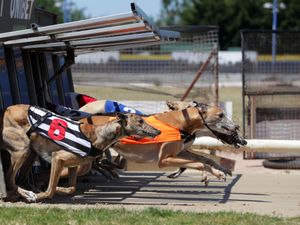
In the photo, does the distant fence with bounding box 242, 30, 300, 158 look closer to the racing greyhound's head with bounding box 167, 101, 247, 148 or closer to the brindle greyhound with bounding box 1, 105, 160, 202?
the racing greyhound's head with bounding box 167, 101, 247, 148

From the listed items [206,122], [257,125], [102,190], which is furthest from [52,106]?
[257,125]

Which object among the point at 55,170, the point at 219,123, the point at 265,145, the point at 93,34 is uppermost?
the point at 93,34

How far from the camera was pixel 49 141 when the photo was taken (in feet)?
29.1

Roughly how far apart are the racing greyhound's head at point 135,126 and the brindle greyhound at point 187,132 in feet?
3.13

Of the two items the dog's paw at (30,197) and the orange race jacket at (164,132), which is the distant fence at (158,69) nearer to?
the orange race jacket at (164,132)

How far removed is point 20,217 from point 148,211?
136cm

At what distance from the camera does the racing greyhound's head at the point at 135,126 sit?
8711mm

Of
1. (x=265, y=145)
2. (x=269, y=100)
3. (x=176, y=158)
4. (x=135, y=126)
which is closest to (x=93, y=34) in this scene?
(x=135, y=126)

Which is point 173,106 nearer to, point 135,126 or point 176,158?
point 176,158

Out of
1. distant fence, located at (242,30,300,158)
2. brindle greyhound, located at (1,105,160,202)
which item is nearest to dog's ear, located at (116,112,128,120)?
brindle greyhound, located at (1,105,160,202)

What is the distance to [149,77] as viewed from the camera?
94.0 feet

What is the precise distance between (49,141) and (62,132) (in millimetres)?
215

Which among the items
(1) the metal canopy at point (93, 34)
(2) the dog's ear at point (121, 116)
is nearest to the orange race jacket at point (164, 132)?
(2) the dog's ear at point (121, 116)

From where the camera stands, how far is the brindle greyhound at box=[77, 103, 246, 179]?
9.67m
